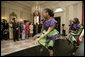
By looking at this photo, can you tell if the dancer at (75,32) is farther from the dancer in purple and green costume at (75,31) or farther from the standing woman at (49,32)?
the standing woman at (49,32)

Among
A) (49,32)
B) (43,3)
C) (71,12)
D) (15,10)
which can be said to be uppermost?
(43,3)

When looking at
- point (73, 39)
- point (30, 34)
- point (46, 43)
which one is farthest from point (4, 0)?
point (46, 43)

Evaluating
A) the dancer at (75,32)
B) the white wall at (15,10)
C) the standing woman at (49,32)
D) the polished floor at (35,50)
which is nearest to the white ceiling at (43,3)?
the white wall at (15,10)

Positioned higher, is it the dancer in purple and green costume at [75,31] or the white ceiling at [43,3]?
the white ceiling at [43,3]

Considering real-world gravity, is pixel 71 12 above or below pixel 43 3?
below

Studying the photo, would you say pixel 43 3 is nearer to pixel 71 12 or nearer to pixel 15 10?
pixel 15 10

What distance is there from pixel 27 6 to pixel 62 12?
12.6 feet

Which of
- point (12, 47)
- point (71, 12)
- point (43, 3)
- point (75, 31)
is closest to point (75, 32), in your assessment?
point (75, 31)

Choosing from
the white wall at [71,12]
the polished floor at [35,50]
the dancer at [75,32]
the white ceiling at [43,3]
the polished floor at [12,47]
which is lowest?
the polished floor at [12,47]

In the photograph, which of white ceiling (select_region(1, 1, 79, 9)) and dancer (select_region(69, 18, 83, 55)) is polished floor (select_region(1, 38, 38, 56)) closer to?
dancer (select_region(69, 18, 83, 55))

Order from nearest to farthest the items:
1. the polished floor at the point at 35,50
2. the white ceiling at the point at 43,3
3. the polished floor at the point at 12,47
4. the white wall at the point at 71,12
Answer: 1. the polished floor at the point at 35,50
2. the polished floor at the point at 12,47
3. the white wall at the point at 71,12
4. the white ceiling at the point at 43,3

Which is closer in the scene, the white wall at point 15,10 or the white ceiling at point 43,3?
the white wall at point 15,10

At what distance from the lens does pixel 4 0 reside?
33.7ft

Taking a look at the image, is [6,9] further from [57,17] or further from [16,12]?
[57,17]
